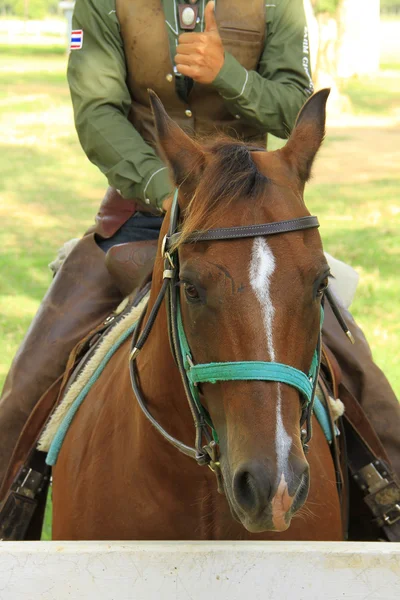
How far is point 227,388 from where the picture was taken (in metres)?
2.28

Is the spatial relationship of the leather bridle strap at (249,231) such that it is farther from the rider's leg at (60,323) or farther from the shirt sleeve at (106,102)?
the rider's leg at (60,323)

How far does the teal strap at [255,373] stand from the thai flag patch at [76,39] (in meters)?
2.15

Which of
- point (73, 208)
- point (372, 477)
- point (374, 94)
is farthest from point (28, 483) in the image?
point (374, 94)

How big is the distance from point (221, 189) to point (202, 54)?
4.31 feet

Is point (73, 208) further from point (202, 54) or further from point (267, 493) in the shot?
point (267, 493)

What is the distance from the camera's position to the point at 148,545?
2242 millimetres

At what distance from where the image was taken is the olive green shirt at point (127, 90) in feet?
11.9

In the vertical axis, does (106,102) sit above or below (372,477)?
above

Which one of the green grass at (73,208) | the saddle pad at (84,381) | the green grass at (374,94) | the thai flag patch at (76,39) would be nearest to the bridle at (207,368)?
the saddle pad at (84,381)

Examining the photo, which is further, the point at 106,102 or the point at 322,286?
the point at 106,102

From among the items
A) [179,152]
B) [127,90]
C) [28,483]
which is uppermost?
[127,90]

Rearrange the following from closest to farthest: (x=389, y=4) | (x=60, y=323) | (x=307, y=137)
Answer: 1. (x=307, y=137)
2. (x=60, y=323)
3. (x=389, y=4)

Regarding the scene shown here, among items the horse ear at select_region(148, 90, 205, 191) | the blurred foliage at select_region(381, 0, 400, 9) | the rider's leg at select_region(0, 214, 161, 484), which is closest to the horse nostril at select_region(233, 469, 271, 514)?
the horse ear at select_region(148, 90, 205, 191)

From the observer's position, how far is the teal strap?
2.21 metres
